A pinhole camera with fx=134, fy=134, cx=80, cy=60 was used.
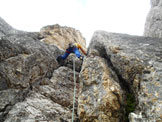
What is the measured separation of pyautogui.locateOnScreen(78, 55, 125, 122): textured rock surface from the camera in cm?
557

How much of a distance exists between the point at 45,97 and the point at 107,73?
3.61m

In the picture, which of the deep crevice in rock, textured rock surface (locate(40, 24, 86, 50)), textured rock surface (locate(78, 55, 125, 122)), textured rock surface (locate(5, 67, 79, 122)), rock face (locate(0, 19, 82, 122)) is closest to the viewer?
textured rock surface (locate(78, 55, 125, 122))

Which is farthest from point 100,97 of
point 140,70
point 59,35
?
point 59,35

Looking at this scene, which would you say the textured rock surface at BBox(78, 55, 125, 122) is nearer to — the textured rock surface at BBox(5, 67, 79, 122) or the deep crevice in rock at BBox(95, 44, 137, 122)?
the deep crevice in rock at BBox(95, 44, 137, 122)

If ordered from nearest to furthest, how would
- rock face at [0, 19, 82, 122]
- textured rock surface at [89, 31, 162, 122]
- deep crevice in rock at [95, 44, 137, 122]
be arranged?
textured rock surface at [89, 31, 162, 122], deep crevice in rock at [95, 44, 137, 122], rock face at [0, 19, 82, 122]

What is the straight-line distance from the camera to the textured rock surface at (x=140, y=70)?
4.66m

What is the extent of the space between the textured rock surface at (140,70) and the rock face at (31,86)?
3.11 m

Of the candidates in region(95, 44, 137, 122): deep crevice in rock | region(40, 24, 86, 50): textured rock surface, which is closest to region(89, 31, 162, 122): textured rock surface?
region(95, 44, 137, 122): deep crevice in rock

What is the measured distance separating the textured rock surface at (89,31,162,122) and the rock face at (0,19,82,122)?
311 centimetres

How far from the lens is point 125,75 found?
6.55 metres

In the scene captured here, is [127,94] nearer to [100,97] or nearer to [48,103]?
[100,97]

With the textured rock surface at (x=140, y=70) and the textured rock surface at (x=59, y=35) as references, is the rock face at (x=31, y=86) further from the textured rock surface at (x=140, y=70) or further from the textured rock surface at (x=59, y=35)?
the textured rock surface at (x=59, y=35)

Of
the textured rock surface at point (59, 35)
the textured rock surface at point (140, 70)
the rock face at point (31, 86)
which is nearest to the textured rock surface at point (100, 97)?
the textured rock surface at point (140, 70)

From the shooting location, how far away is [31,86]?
770cm
